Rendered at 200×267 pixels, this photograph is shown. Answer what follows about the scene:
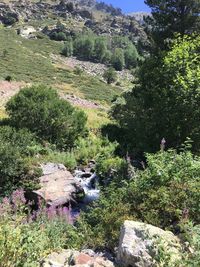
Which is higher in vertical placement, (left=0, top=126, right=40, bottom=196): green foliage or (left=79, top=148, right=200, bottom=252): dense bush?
(left=79, top=148, right=200, bottom=252): dense bush

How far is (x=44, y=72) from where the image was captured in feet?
269

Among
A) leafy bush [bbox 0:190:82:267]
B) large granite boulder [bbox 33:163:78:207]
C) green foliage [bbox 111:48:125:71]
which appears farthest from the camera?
green foliage [bbox 111:48:125:71]

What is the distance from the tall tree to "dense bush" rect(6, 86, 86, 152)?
8.88 m

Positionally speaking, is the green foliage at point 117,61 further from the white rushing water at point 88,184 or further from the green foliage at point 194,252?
the green foliage at point 194,252

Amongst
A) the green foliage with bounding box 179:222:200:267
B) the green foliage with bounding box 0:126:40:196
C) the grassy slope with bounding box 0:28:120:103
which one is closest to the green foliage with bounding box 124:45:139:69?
the grassy slope with bounding box 0:28:120:103

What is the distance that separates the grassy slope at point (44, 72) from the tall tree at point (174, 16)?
25.8 metres

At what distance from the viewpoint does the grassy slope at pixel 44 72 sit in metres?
66.6

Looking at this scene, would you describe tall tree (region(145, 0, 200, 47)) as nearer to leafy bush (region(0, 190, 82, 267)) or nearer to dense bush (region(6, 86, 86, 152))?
dense bush (region(6, 86, 86, 152))

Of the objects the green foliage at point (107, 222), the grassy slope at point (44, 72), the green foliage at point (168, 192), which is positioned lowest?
the grassy slope at point (44, 72)

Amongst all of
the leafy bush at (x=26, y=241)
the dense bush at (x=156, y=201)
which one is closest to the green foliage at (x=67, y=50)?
the dense bush at (x=156, y=201)

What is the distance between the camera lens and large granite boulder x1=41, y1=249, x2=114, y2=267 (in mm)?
6230

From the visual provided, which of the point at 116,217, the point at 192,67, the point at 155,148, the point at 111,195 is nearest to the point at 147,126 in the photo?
the point at 155,148

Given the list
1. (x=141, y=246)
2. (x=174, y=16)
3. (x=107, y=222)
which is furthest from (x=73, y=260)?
(x=174, y=16)

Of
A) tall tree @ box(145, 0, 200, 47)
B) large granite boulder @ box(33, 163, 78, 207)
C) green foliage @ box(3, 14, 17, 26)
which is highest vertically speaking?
tall tree @ box(145, 0, 200, 47)
